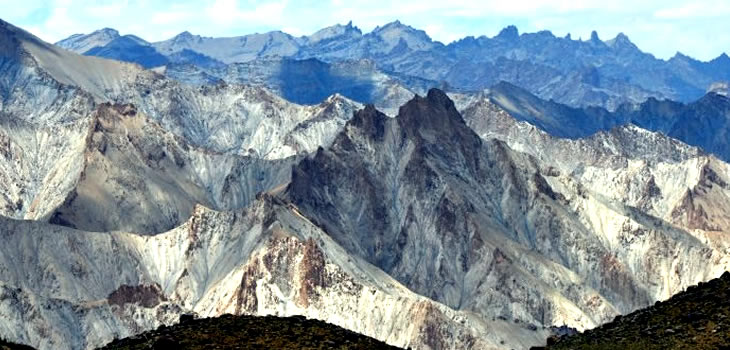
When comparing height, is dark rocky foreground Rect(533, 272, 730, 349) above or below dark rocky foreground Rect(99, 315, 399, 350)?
above

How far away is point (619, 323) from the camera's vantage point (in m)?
78.6

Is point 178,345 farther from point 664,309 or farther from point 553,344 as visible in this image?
point 664,309

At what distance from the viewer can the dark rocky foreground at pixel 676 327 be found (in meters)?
67.9

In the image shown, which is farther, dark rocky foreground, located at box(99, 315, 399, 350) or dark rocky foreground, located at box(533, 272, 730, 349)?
dark rocky foreground, located at box(99, 315, 399, 350)

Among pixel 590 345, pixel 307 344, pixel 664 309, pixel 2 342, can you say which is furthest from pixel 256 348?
pixel 664 309

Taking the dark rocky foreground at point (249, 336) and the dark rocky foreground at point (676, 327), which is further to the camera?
the dark rocky foreground at point (249, 336)

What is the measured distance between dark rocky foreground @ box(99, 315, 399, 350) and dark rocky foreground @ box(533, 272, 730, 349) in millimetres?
11989

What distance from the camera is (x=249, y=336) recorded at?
69.8 m

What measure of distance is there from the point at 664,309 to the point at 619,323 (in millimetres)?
3374

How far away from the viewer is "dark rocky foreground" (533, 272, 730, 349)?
6788 centimetres

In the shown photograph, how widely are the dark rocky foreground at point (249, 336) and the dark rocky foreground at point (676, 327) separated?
472 inches

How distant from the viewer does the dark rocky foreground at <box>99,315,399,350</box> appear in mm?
68125

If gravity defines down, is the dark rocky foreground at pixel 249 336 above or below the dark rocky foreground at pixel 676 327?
below

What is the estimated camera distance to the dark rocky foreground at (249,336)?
68125 mm
